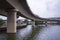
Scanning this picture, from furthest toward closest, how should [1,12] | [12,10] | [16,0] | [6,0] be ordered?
[1,12] → [12,10] → [16,0] → [6,0]

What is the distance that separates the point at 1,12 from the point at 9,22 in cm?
832

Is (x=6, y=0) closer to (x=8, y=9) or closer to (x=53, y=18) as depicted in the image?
(x=8, y=9)

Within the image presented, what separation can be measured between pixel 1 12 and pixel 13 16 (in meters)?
8.30

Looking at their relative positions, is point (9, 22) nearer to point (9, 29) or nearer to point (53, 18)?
point (9, 29)

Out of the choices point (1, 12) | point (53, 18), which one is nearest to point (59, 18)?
point (53, 18)

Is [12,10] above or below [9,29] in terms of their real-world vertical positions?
above

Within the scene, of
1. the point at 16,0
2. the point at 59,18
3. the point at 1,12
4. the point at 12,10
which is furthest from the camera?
the point at 59,18

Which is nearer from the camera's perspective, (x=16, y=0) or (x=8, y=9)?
(x=16, y=0)

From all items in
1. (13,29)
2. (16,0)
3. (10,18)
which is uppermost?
(16,0)

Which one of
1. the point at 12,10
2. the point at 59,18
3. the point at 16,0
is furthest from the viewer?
the point at 59,18

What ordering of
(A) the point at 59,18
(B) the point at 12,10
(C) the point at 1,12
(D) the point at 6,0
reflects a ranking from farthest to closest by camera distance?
(A) the point at 59,18 → (C) the point at 1,12 → (B) the point at 12,10 → (D) the point at 6,0

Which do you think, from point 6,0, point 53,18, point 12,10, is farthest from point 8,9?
point 53,18

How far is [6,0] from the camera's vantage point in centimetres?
2856

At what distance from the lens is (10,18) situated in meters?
43.5
